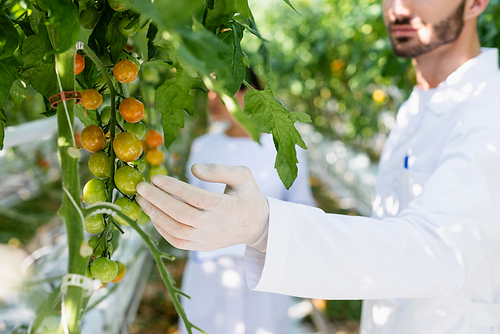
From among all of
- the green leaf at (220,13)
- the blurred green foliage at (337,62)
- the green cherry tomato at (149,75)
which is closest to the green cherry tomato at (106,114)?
the green leaf at (220,13)

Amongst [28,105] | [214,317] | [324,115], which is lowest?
[324,115]

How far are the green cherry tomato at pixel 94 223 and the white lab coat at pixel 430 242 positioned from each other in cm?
29

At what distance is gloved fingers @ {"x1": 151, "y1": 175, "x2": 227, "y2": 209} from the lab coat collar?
0.86 metres

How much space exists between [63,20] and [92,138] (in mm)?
188

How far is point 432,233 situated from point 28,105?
3.18 metres

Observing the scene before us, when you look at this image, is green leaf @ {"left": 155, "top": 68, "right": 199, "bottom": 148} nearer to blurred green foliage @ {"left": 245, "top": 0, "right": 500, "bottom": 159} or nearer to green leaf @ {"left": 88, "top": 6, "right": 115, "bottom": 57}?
green leaf @ {"left": 88, "top": 6, "right": 115, "bottom": 57}

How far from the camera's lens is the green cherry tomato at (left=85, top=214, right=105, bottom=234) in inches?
20.5

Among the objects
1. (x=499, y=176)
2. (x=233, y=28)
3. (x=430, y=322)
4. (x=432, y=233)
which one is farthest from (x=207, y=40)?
(x=430, y=322)

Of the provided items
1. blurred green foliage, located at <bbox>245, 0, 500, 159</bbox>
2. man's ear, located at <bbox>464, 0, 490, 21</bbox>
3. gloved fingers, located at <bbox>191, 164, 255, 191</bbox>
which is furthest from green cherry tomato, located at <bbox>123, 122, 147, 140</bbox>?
blurred green foliage, located at <bbox>245, 0, 500, 159</bbox>

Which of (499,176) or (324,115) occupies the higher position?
(499,176)

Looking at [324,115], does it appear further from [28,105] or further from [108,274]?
[108,274]

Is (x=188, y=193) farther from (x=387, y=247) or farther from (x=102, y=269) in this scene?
(x=387, y=247)

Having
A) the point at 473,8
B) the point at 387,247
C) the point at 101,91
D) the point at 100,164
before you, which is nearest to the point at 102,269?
the point at 100,164

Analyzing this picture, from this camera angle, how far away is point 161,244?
348cm
